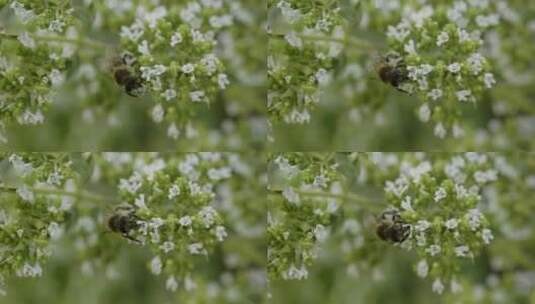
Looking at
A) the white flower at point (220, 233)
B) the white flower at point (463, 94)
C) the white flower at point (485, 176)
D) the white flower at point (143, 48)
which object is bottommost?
the white flower at point (220, 233)

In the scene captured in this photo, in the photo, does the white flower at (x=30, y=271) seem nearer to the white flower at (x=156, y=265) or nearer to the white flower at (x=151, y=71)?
the white flower at (x=156, y=265)

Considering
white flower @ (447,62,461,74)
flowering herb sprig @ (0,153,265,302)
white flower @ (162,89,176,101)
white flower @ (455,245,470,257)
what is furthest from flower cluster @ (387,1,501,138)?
white flower @ (162,89,176,101)

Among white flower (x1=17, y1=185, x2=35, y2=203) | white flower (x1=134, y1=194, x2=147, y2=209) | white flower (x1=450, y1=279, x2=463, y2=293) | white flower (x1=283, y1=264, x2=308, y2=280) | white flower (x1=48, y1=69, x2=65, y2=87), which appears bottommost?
white flower (x1=450, y1=279, x2=463, y2=293)

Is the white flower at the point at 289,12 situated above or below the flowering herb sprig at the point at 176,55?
above

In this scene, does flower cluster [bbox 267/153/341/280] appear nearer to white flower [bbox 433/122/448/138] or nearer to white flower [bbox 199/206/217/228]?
white flower [bbox 199/206/217/228]

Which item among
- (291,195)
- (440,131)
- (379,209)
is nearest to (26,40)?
(291,195)

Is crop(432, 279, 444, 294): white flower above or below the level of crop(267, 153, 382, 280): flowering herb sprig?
below

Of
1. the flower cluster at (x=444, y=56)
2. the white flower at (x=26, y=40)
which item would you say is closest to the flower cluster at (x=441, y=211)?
the flower cluster at (x=444, y=56)
